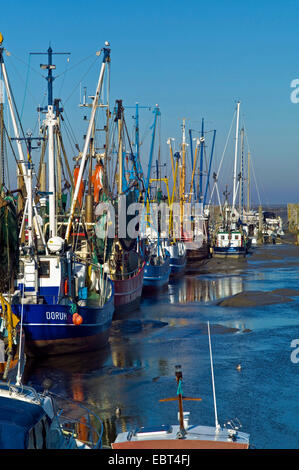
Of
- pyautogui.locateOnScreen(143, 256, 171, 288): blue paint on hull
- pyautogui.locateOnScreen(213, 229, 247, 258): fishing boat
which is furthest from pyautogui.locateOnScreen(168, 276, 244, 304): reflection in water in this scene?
pyautogui.locateOnScreen(213, 229, 247, 258): fishing boat

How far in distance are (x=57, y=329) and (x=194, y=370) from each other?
669cm

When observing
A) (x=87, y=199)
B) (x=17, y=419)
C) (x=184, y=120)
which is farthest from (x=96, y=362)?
(x=184, y=120)

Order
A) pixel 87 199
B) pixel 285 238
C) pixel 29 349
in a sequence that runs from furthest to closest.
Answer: pixel 285 238, pixel 87 199, pixel 29 349

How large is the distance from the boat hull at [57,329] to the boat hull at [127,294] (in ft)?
40.9

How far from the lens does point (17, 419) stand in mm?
10953

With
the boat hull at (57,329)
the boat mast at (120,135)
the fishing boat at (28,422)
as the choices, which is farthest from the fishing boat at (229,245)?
the fishing boat at (28,422)

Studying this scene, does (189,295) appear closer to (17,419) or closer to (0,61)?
(0,61)

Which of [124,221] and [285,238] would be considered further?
[285,238]

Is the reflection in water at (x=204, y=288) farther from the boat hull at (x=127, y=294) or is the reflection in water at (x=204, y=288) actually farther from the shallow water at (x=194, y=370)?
the boat hull at (x=127, y=294)

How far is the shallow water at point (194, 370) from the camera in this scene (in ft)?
71.4

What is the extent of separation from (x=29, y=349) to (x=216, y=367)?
29.3 ft
